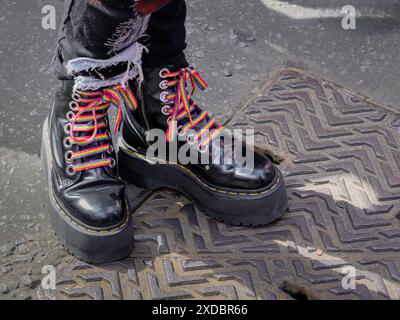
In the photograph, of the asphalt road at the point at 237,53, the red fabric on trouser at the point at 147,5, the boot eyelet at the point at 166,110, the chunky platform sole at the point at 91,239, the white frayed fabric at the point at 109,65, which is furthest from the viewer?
the asphalt road at the point at 237,53

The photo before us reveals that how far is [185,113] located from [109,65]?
0.32 meters

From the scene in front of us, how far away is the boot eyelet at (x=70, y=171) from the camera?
1710 mm

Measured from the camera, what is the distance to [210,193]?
70.9 inches

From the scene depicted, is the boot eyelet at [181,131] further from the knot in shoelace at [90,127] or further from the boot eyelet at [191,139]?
the knot in shoelace at [90,127]

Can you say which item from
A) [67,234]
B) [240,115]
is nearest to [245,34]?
[240,115]

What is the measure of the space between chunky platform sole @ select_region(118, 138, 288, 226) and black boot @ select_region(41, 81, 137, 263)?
0.49 feet

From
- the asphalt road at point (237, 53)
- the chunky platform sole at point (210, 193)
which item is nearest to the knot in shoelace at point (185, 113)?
the chunky platform sole at point (210, 193)

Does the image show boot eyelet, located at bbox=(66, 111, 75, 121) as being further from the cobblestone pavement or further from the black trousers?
the cobblestone pavement

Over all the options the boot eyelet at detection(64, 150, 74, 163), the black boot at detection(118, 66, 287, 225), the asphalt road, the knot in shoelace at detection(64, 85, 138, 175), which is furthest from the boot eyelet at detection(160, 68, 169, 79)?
the asphalt road

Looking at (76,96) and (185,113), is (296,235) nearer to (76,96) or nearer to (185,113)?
(185,113)

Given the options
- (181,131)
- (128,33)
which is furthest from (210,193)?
(128,33)

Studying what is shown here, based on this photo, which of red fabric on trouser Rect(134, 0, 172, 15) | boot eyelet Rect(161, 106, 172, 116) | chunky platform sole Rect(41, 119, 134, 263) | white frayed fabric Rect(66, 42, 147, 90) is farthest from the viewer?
boot eyelet Rect(161, 106, 172, 116)

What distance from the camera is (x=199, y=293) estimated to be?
166cm

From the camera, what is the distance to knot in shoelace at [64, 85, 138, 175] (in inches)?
65.8
